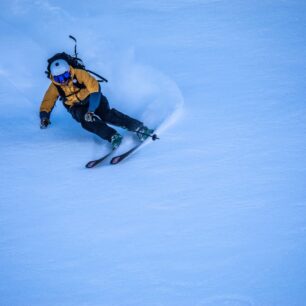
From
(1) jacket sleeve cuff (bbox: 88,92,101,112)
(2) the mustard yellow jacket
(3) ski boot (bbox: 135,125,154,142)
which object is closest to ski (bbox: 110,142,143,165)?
(3) ski boot (bbox: 135,125,154,142)

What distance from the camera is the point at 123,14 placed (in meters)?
7.97

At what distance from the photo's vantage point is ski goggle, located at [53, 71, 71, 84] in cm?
392

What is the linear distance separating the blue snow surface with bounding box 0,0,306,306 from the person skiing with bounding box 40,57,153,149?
0.23 metres

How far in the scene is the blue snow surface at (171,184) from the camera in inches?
96.9

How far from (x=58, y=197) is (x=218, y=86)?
111 inches

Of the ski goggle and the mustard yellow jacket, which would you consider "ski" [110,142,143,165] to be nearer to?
the mustard yellow jacket

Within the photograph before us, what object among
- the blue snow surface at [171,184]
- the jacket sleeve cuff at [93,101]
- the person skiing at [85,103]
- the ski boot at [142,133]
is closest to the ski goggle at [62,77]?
the person skiing at [85,103]

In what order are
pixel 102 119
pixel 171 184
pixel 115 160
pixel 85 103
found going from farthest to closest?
pixel 102 119
pixel 85 103
pixel 115 160
pixel 171 184

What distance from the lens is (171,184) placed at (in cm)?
335

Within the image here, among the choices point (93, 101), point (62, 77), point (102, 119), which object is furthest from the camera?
point (102, 119)

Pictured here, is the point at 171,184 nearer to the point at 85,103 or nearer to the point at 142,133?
the point at 142,133

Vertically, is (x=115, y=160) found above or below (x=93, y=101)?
below

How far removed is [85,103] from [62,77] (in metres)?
0.42

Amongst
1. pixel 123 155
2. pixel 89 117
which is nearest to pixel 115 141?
pixel 123 155
